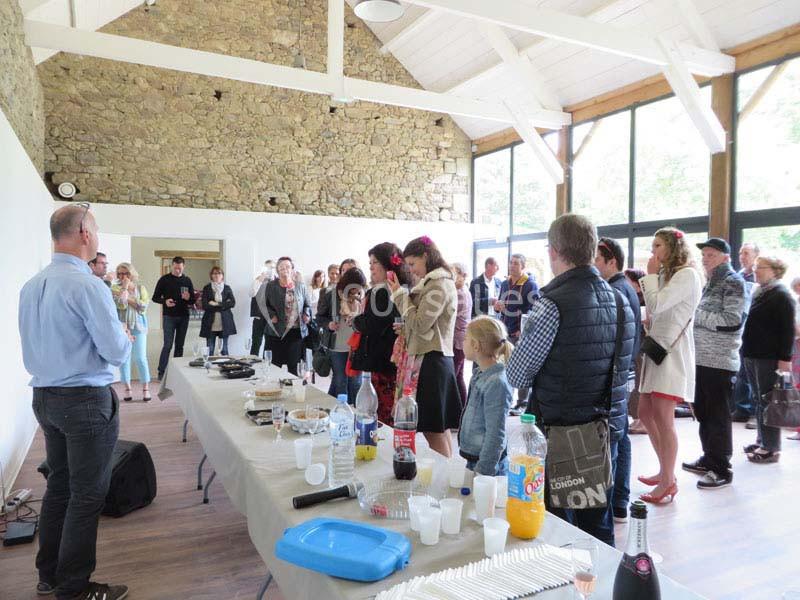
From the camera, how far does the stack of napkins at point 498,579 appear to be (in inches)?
43.9

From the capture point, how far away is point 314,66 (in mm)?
9633

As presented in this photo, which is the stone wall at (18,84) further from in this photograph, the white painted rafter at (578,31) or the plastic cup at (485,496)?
the plastic cup at (485,496)

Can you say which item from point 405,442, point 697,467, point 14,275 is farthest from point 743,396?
point 14,275

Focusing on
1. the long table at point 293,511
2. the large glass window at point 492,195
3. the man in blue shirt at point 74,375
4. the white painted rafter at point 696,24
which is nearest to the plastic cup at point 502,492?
the long table at point 293,511

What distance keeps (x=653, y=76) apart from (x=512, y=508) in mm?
7534

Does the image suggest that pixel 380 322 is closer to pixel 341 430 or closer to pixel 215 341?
pixel 341 430

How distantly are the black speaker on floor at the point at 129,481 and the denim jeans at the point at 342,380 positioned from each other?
172 cm

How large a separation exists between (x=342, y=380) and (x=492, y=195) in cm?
663

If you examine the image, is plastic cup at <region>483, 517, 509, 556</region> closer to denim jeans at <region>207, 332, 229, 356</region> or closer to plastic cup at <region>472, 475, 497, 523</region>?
plastic cup at <region>472, 475, 497, 523</region>

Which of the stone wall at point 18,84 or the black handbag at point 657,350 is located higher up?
the stone wall at point 18,84

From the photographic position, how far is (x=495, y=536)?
131 cm

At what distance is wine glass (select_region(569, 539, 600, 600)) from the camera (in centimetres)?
109

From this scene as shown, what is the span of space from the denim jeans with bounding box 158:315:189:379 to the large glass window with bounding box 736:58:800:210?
7068 millimetres

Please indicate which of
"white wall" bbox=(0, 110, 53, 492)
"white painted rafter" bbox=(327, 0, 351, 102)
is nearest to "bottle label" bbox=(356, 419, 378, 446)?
"white wall" bbox=(0, 110, 53, 492)
